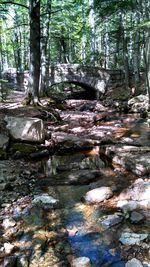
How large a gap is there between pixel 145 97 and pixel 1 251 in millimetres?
13454

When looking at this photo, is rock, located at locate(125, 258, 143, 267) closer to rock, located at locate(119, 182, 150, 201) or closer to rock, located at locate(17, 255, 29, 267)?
rock, located at locate(17, 255, 29, 267)

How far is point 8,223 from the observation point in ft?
13.9

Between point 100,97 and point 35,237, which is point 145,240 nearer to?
point 35,237

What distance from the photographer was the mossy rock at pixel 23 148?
6994mm

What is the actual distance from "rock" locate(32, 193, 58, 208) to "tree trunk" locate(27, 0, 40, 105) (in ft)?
19.6

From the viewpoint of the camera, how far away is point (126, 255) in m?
3.54

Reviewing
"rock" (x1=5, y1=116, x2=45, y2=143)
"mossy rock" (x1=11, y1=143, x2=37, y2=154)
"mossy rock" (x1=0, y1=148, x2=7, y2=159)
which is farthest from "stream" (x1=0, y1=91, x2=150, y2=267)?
"rock" (x1=5, y1=116, x2=45, y2=143)

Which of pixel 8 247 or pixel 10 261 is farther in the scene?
pixel 8 247

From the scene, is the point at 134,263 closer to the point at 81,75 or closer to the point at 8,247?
the point at 8,247

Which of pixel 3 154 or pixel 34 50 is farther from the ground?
pixel 34 50

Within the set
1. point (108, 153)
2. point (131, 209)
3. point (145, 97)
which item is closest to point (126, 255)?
point (131, 209)

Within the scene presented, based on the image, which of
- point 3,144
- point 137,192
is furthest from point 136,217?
point 3,144

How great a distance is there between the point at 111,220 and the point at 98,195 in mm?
770

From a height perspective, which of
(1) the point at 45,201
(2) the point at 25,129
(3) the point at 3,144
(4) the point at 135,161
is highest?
(2) the point at 25,129
